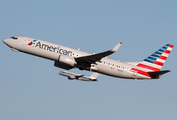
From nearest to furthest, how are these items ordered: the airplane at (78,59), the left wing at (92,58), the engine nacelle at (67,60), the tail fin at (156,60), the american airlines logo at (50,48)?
1. the left wing at (92,58)
2. the engine nacelle at (67,60)
3. the airplane at (78,59)
4. the american airlines logo at (50,48)
5. the tail fin at (156,60)

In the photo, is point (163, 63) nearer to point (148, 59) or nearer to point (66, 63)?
point (148, 59)

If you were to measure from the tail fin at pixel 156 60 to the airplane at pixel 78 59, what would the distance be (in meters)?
1.04

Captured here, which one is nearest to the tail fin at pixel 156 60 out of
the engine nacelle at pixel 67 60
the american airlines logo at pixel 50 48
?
the engine nacelle at pixel 67 60

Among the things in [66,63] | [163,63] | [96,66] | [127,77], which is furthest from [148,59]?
[66,63]

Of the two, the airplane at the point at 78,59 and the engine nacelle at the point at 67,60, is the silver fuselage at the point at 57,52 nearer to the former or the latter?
the airplane at the point at 78,59

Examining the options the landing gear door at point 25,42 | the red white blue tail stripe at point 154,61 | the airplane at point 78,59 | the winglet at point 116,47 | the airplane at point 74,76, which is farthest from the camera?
the airplane at point 74,76

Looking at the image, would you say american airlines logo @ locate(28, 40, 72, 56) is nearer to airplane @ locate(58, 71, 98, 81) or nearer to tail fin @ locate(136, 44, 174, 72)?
tail fin @ locate(136, 44, 174, 72)

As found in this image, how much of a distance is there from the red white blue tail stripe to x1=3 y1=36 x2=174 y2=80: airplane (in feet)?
0.62

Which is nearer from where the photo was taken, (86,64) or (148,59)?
(86,64)

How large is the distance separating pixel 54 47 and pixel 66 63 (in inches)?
137

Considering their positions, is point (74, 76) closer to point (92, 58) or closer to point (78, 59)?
point (78, 59)

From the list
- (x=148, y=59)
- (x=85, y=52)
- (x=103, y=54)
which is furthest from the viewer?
(x=148, y=59)

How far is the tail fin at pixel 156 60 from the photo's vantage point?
185 ft

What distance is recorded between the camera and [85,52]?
53406 mm
